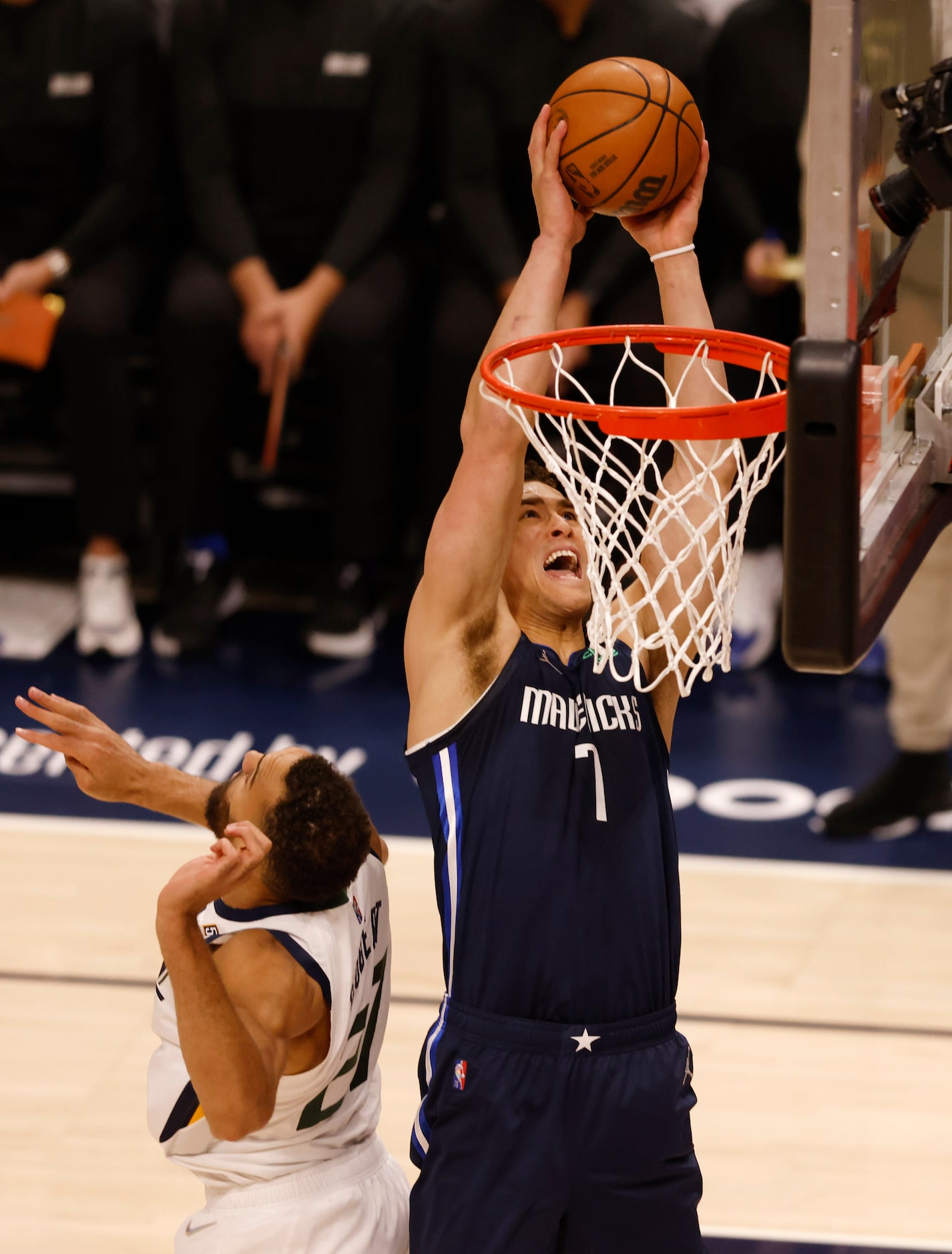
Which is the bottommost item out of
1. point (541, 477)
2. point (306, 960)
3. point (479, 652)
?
point (306, 960)

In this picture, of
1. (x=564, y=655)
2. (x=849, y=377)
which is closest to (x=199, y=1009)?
(x=564, y=655)

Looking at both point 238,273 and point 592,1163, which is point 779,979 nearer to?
point 592,1163

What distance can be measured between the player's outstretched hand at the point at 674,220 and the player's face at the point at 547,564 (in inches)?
19.2

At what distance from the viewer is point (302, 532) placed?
7930 millimetres

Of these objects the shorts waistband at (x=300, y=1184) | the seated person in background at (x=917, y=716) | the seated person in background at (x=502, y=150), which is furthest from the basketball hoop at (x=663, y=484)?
the seated person in background at (x=502, y=150)

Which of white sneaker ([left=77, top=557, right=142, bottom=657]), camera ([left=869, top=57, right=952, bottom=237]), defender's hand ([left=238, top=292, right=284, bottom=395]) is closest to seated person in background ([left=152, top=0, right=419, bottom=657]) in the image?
defender's hand ([left=238, top=292, right=284, bottom=395])

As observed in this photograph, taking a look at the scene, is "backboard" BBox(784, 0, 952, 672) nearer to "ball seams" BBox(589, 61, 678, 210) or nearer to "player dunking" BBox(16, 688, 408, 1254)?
"ball seams" BBox(589, 61, 678, 210)

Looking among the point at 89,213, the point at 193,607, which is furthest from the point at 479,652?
the point at 89,213

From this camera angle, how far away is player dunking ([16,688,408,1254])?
275 centimetres

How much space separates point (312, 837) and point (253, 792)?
0.15 m

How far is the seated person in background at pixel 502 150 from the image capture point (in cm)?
680

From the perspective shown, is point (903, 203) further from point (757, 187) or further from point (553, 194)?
point (757, 187)

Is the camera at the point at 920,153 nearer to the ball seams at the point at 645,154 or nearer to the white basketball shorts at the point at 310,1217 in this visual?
the ball seams at the point at 645,154

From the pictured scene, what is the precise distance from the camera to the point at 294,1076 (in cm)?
279
